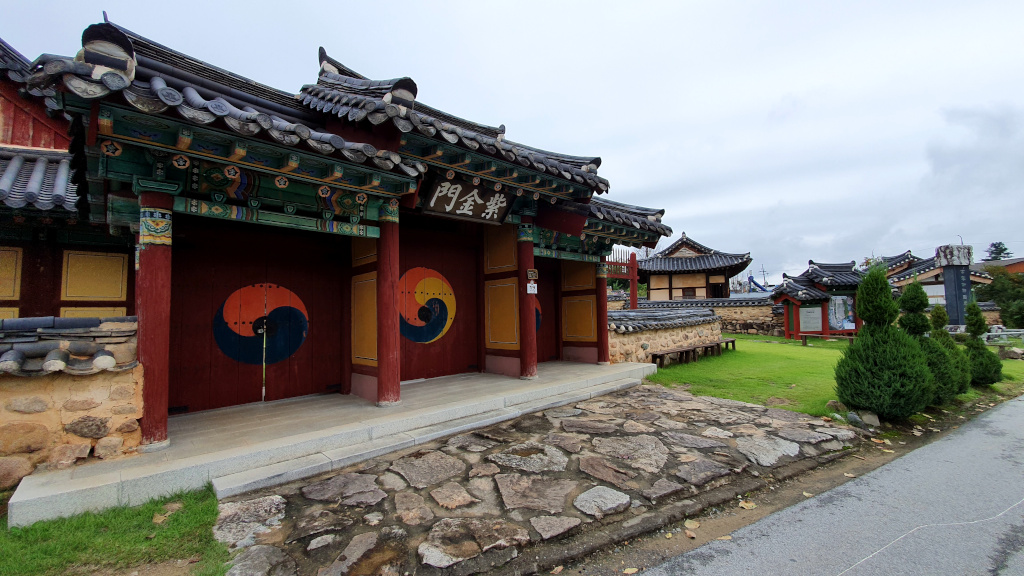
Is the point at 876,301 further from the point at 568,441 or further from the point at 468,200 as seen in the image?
the point at 468,200

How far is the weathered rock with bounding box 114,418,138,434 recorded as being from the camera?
158 inches

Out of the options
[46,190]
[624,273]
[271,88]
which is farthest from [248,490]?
[624,273]

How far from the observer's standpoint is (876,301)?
6535 mm

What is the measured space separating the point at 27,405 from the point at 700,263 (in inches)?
1175

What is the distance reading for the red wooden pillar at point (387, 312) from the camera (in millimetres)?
5664

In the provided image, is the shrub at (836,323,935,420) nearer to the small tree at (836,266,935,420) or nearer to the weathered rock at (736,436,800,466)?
the small tree at (836,266,935,420)

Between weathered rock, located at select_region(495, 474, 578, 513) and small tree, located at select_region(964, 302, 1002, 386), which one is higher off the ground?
small tree, located at select_region(964, 302, 1002, 386)

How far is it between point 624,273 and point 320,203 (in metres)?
9.89

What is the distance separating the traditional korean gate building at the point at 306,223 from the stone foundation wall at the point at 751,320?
16.6 meters

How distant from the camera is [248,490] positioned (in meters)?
3.81

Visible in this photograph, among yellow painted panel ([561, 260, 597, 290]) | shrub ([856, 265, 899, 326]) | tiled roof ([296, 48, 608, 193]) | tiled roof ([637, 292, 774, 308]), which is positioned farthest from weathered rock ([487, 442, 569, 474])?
tiled roof ([637, 292, 774, 308])

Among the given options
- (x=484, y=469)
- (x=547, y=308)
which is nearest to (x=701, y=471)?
(x=484, y=469)

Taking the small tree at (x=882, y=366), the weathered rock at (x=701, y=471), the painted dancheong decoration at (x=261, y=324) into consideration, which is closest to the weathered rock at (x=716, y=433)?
the weathered rock at (x=701, y=471)

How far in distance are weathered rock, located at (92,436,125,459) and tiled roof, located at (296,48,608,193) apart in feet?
13.0
